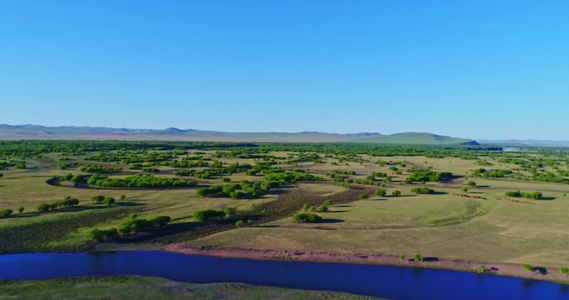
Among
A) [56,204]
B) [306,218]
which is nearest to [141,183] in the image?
[56,204]

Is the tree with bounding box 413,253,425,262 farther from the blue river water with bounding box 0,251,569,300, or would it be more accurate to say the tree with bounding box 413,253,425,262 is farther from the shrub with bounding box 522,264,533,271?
the shrub with bounding box 522,264,533,271

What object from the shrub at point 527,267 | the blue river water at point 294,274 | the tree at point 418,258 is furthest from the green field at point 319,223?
the blue river water at point 294,274

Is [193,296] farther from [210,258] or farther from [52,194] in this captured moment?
[52,194]

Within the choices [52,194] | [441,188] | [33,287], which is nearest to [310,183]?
[441,188]

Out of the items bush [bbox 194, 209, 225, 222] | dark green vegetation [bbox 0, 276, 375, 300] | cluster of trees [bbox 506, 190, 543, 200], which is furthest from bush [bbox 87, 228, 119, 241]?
cluster of trees [bbox 506, 190, 543, 200]

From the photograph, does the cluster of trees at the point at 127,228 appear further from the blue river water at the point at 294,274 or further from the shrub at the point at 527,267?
the shrub at the point at 527,267

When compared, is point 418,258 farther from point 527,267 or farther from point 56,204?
point 56,204

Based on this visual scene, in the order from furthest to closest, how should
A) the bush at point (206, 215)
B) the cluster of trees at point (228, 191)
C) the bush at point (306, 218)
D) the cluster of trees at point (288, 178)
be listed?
the cluster of trees at point (288, 178), the cluster of trees at point (228, 191), the bush at point (306, 218), the bush at point (206, 215)
